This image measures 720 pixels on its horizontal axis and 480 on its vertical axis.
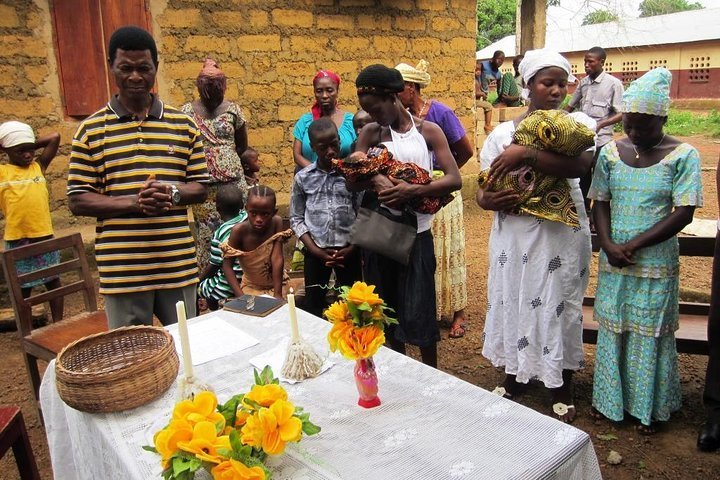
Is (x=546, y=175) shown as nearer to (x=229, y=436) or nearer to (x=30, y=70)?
(x=229, y=436)

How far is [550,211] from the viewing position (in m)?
2.75

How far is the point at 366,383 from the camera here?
1.66 meters

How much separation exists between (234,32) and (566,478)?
5.46 meters

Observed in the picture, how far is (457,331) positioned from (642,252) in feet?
5.92

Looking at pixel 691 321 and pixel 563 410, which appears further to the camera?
pixel 691 321

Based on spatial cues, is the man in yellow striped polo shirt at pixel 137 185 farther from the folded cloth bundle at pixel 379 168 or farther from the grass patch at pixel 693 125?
the grass patch at pixel 693 125

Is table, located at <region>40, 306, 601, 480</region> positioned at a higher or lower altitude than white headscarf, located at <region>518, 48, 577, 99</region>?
lower

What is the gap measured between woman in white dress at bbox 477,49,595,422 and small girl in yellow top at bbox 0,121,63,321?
3.31m

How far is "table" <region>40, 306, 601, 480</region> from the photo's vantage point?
138 centimetres

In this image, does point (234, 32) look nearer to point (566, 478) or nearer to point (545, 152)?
point (545, 152)

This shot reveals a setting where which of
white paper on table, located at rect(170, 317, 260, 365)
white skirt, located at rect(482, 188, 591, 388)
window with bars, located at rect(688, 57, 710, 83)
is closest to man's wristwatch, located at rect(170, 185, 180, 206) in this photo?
white paper on table, located at rect(170, 317, 260, 365)

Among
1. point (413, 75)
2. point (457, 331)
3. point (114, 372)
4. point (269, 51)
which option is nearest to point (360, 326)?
point (114, 372)

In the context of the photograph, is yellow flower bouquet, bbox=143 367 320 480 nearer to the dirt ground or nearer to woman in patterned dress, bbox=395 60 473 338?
the dirt ground

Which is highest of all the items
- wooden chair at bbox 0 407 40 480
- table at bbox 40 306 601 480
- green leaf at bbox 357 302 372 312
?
green leaf at bbox 357 302 372 312
